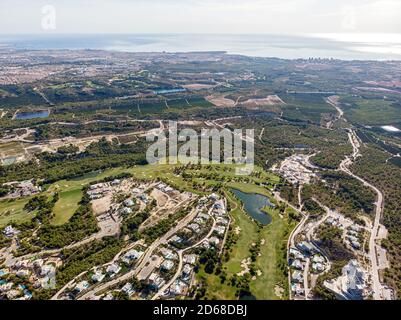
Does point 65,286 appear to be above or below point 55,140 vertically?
below

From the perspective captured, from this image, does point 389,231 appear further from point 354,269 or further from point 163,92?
point 163,92

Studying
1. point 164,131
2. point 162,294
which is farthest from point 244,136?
point 162,294

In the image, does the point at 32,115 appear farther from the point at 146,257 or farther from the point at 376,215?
the point at 376,215

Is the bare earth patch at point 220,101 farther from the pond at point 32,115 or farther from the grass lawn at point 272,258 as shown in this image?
the grass lawn at point 272,258

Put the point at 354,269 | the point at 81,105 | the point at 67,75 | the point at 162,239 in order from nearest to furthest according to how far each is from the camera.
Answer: the point at 354,269 < the point at 162,239 < the point at 81,105 < the point at 67,75

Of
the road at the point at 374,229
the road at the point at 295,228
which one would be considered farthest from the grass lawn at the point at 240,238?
the road at the point at 374,229

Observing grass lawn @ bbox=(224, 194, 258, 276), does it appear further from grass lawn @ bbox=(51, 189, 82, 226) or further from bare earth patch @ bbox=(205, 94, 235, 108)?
bare earth patch @ bbox=(205, 94, 235, 108)

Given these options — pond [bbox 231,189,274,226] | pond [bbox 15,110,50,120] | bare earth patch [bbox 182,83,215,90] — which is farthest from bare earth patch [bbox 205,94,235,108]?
pond [bbox 231,189,274,226]

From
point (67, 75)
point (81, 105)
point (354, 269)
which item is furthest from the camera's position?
point (67, 75)

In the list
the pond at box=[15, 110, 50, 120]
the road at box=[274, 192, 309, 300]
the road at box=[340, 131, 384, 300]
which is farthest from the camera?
the pond at box=[15, 110, 50, 120]
